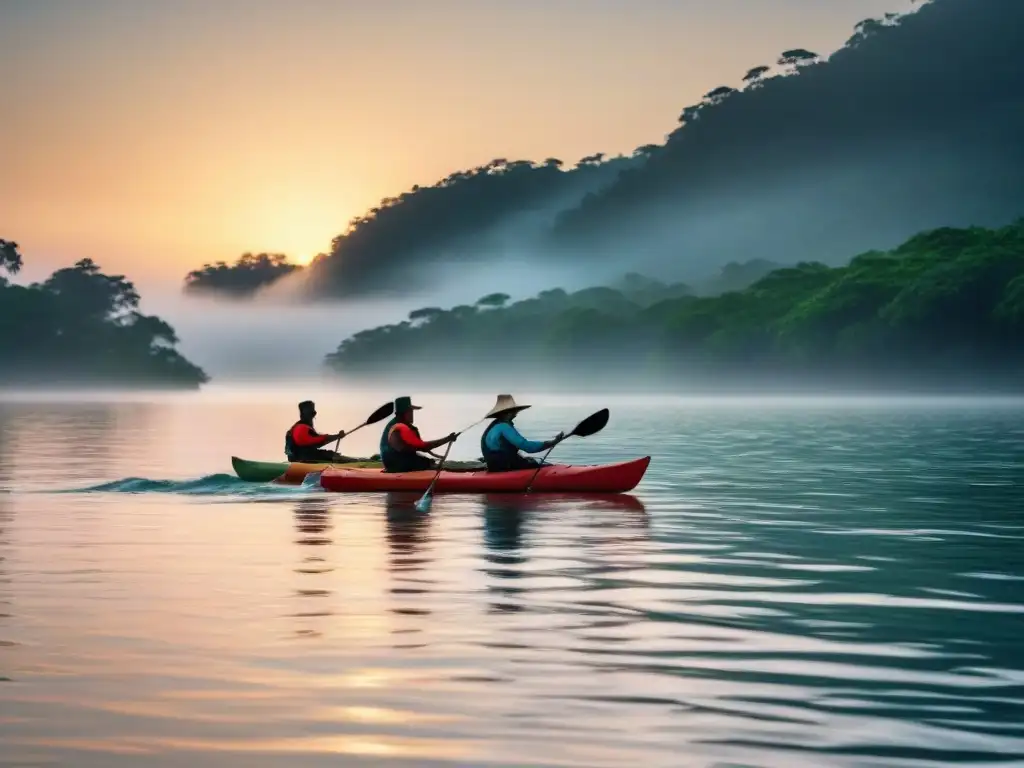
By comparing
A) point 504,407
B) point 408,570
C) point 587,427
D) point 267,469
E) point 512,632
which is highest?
point 504,407

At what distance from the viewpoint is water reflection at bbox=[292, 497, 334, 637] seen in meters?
13.4

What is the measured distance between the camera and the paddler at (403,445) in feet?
87.1

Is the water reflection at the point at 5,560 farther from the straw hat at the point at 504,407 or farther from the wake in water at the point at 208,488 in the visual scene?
the straw hat at the point at 504,407

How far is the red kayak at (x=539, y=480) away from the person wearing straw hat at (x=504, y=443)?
0.71 feet

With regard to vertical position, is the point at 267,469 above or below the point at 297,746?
above

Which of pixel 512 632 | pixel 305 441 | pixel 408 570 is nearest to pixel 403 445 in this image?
pixel 305 441

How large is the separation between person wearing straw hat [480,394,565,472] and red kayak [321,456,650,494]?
215mm

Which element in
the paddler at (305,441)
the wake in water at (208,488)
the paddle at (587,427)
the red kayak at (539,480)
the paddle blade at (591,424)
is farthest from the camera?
the paddler at (305,441)

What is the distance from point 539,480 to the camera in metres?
26.4

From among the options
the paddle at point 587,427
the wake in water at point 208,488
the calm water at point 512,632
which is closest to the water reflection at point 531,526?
the calm water at point 512,632

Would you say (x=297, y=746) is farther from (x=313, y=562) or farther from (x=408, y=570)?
(x=313, y=562)

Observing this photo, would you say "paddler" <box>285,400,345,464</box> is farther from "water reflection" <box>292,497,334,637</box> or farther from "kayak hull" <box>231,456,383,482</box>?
"water reflection" <box>292,497,334,637</box>

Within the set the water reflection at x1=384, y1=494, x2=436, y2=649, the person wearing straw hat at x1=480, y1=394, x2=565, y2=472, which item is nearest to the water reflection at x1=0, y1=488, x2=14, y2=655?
the water reflection at x1=384, y1=494, x2=436, y2=649

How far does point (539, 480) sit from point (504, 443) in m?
0.89
